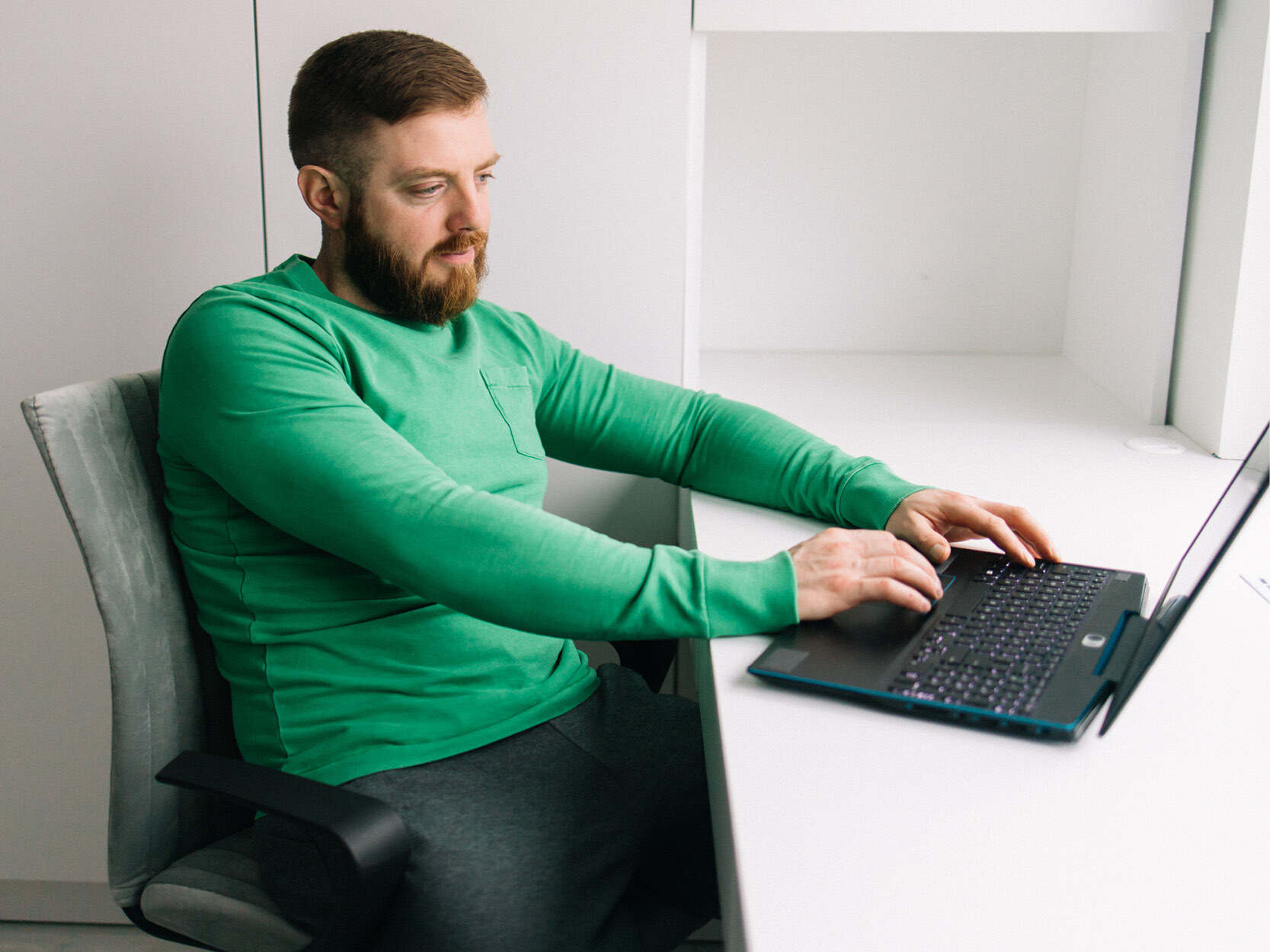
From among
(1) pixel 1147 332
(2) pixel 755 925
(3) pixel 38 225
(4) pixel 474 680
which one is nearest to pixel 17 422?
(3) pixel 38 225

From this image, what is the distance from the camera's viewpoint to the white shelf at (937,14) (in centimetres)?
147

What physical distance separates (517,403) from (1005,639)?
612 mm

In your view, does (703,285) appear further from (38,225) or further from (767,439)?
(38,225)

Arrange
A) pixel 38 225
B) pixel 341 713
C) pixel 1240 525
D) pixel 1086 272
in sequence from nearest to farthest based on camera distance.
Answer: pixel 1240 525 < pixel 341 713 < pixel 38 225 < pixel 1086 272

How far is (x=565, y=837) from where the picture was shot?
0.95m

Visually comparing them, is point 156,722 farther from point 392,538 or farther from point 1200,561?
point 1200,561

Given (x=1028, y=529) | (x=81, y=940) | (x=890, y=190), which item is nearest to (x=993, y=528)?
(x=1028, y=529)

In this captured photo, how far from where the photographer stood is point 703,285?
7.20 feet

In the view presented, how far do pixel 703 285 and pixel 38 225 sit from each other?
119 centimetres

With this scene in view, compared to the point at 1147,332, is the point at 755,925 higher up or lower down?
lower down

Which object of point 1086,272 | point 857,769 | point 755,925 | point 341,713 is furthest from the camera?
point 1086,272

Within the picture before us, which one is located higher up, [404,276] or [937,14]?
[937,14]

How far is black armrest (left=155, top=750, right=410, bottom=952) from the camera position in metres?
0.80

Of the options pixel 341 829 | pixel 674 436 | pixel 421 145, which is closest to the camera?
pixel 341 829
